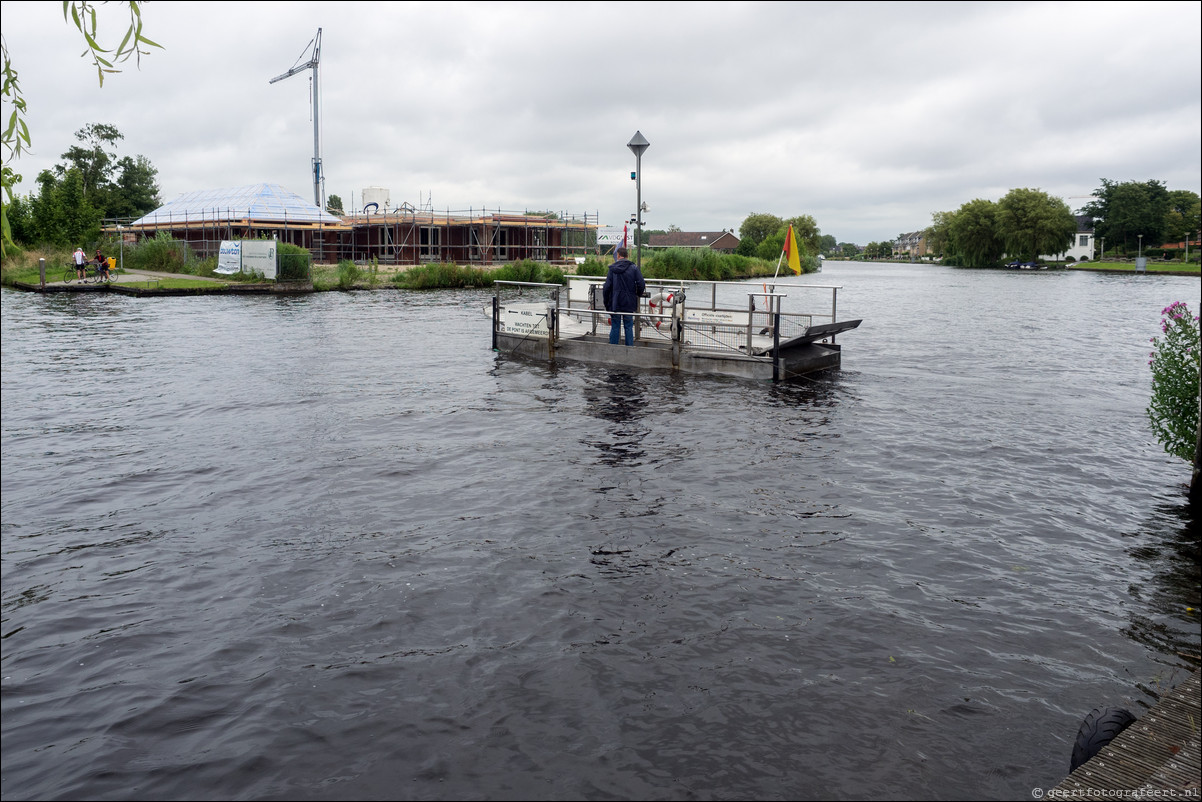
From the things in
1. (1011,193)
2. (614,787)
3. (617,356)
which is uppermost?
(1011,193)

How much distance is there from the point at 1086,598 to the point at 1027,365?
17.6 meters

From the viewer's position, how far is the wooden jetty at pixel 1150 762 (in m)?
4.08

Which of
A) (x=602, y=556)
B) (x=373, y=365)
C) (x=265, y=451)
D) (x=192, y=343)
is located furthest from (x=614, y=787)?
(x=192, y=343)

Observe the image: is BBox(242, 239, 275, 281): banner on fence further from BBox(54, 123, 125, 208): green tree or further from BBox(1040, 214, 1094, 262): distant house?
BBox(1040, 214, 1094, 262): distant house

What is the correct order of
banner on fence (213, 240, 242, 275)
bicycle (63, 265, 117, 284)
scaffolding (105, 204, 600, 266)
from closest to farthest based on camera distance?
bicycle (63, 265, 117, 284), banner on fence (213, 240, 242, 275), scaffolding (105, 204, 600, 266)

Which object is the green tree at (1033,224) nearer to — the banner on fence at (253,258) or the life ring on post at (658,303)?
the banner on fence at (253,258)

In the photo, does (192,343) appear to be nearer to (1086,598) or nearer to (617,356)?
A: (617,356)

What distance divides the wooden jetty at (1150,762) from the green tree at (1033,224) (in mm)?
128860

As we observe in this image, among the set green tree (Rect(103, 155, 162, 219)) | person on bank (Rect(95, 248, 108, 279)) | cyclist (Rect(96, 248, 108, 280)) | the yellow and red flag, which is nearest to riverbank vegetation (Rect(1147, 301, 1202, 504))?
the yellow and red flag

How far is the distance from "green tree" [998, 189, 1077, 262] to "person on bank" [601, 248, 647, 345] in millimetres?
115327

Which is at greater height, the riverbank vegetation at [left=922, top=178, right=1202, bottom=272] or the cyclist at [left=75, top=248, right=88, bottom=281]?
the riverbank vegetation at [left=922, top=178, right=1202, bottom=272]

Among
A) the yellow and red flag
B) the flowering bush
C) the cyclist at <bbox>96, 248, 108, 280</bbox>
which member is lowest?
the flowering bush

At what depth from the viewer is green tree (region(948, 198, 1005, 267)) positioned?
421ft

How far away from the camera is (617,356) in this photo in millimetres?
21172
